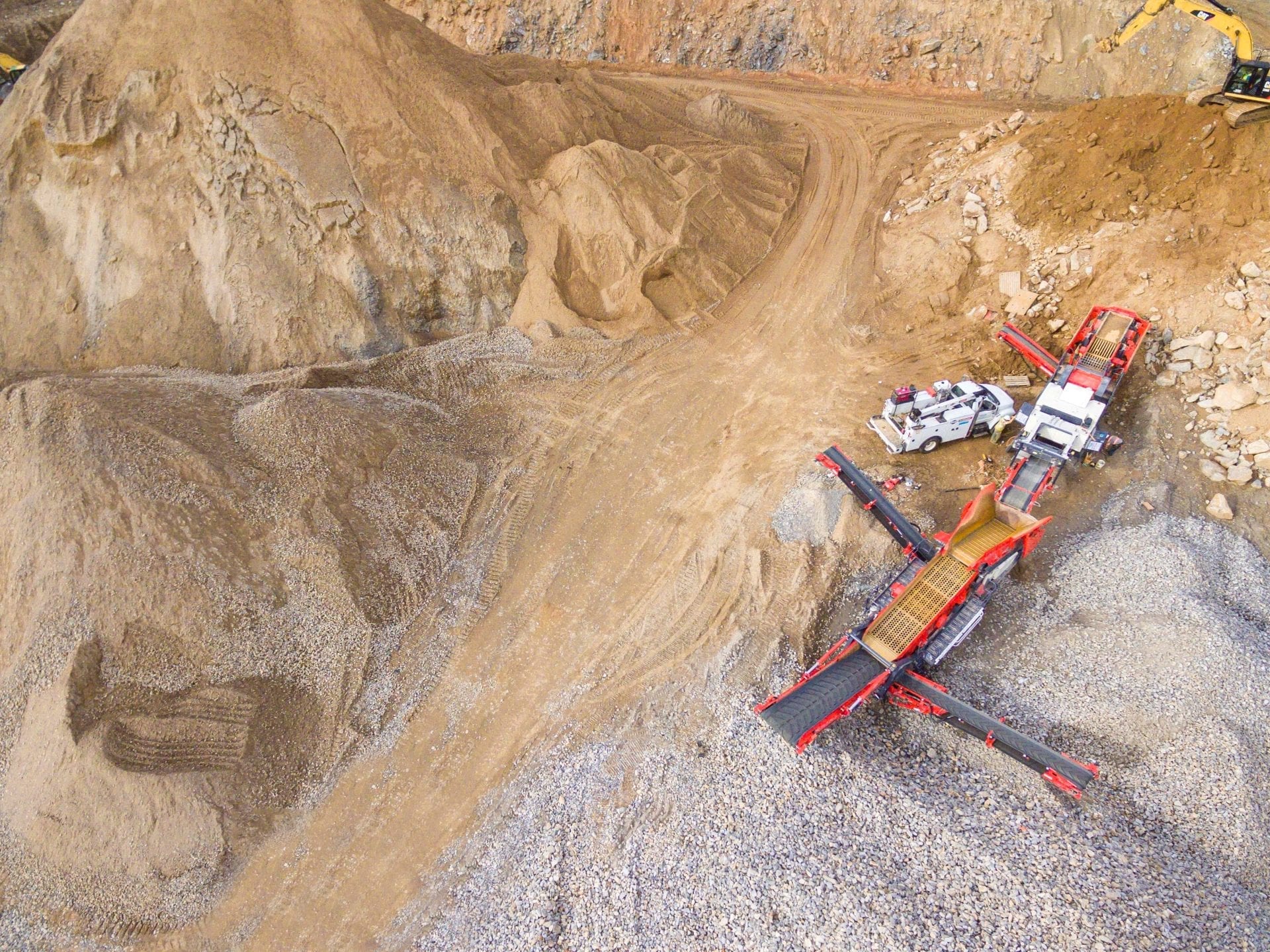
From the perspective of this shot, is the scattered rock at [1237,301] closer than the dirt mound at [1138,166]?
Yes

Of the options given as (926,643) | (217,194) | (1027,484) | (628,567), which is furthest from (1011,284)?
(217,194)

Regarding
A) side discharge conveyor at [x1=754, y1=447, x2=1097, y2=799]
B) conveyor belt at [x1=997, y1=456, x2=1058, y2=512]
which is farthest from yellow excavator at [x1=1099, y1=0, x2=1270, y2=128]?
side discharge conveyor at [x1=754, y1=447, x2=1097, y2=799]

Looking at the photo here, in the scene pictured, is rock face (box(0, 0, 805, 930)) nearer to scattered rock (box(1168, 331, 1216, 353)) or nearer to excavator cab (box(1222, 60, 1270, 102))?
scattered rock (box(1168, 331, 1216, 353))

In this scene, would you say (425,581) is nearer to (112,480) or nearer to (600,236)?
(112,480)

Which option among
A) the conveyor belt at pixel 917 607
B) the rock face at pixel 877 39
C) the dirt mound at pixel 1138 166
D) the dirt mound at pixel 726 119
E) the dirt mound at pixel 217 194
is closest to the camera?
the conveyor belt at pixel 917 607

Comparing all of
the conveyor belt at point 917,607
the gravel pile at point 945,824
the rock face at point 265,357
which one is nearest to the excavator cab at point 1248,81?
the rock face at point 265,357

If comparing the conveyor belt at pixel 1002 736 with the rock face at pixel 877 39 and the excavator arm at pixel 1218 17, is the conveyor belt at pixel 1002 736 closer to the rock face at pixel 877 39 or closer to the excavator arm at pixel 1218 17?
the excavator arm at pixel 1218 17

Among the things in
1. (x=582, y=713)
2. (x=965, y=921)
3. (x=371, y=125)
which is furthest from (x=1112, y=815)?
(x=371, y=125)
